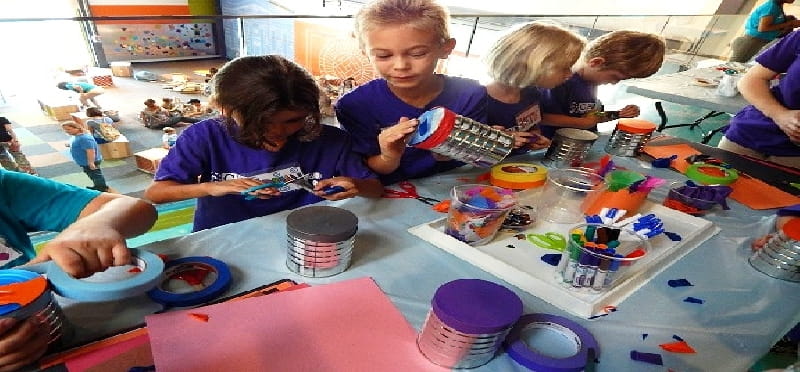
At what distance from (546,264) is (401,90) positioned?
23.6 inches

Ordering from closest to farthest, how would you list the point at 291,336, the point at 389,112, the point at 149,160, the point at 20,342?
the point at 20,342, the point at 291,336, the point at 389,112, the point at 149,160

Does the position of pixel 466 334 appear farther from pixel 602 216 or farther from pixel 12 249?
pixel 12 249

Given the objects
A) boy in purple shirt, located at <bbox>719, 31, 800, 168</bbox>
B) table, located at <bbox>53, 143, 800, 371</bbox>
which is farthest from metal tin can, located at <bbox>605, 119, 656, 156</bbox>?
table, located at <bbox>53, 143, 800, 371</bbox>

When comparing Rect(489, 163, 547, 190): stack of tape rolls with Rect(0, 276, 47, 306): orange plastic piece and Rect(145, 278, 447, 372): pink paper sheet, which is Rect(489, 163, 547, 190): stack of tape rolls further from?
Rect(0, 276, 47, 306): orange plastic piece

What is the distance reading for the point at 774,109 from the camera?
1579 mm

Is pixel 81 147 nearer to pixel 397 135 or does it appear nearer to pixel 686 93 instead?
pixel 397 135

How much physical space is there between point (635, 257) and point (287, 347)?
1.84 feet

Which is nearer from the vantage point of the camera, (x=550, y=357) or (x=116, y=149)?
(x=550, y=357)

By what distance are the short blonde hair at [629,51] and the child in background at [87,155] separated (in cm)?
276

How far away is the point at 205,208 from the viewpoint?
3.56 feet

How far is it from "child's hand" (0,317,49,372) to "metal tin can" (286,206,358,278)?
32 centimetres

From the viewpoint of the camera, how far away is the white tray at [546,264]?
0.73m

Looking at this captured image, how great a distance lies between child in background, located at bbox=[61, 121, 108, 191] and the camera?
8.71ft

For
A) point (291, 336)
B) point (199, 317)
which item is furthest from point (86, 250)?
point (291, 336)
